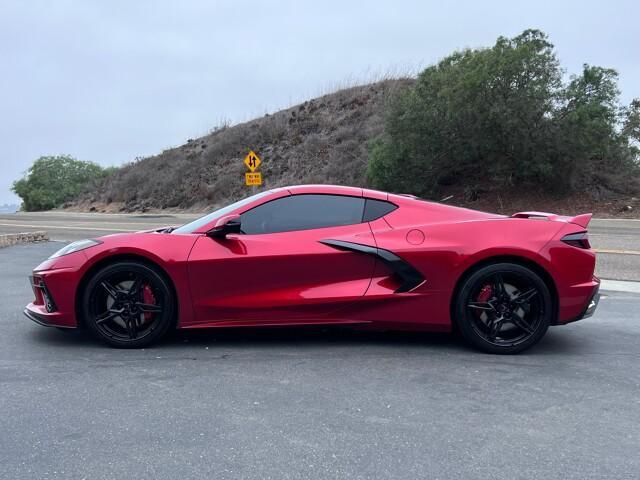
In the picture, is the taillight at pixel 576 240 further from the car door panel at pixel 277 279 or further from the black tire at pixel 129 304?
the black tire at pixel 129 304

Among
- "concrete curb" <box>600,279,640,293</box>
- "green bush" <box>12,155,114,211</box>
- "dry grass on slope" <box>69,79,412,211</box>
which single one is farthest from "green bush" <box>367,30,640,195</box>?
"green bush" <box>12,155,114,211</box>

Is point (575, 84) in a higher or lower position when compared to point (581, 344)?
higher

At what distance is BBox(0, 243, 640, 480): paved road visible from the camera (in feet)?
8.45

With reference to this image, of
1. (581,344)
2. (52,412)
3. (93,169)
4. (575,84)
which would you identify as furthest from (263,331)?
(93,169)

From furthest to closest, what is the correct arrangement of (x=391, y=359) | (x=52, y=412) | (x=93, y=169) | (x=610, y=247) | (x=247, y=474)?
(x=93, y=169)
(x=610, y=247)
(x=391, y=359)
(x=52, y=412)
(x=247, y=474)

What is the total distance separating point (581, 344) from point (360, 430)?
8.45 feet

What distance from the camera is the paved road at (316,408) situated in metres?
2.57

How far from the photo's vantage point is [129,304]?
423 cm

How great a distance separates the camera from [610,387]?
11.8ft

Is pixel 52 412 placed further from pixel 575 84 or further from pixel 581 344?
pixel 575 84

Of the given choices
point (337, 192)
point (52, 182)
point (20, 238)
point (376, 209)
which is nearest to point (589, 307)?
point (376, 209)

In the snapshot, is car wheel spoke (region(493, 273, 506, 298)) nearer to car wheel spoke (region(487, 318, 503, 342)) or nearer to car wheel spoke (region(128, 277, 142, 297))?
car wheel spoke (region(487, 318, 503, 342))

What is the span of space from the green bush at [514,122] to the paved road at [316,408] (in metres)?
16.2

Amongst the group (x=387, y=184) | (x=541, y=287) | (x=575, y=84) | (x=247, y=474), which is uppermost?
(x=575, y=84)
